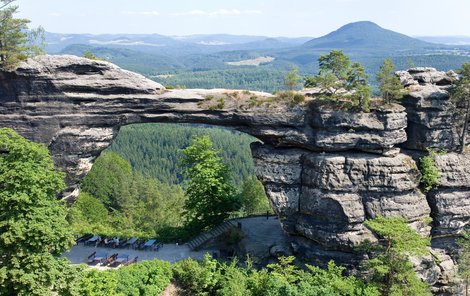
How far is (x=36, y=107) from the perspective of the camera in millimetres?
29781

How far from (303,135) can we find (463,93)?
11.4 meters

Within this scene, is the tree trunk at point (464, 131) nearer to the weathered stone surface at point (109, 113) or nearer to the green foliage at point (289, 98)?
the weathered stone surface at point (109, 113)

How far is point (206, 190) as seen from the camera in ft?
114

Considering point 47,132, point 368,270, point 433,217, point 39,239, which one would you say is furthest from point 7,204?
point 433,217

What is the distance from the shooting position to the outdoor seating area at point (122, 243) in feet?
109

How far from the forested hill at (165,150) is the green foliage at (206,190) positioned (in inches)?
3117

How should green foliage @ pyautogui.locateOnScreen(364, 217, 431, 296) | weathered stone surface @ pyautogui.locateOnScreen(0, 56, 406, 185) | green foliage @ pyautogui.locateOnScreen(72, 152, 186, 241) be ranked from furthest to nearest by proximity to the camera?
green foliage @ pyautogui.locateOnScreen(72, 152, 186, 241), weathered stone surface @ pyautogui.locateOnScreen(0, 56, 406, 185), green foliage @ pyautogui.locateOnScreen(364, 217, 431, 296)

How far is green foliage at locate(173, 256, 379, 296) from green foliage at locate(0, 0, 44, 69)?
18255 mm

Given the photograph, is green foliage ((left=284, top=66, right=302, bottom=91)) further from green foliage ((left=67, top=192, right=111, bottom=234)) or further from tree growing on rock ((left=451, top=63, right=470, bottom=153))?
green foliage ((left=67, top=192, right=111, bottom=234))

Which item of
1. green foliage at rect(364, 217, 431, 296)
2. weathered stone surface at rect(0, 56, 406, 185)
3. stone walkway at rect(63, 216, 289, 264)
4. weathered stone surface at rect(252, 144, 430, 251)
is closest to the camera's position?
green foliage at rect(364, 217, 431, 296)

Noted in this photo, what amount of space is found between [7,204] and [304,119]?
19.5 metres

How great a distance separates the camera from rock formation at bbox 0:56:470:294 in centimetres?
2900

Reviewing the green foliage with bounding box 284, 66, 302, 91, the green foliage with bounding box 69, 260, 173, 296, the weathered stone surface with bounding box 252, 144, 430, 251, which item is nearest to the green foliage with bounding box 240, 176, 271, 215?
the weathered stone surface with bounding box 252, 144, 430, 251

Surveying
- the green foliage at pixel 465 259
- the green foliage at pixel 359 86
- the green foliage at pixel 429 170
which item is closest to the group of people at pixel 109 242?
the green foliage at pixel 359 86
